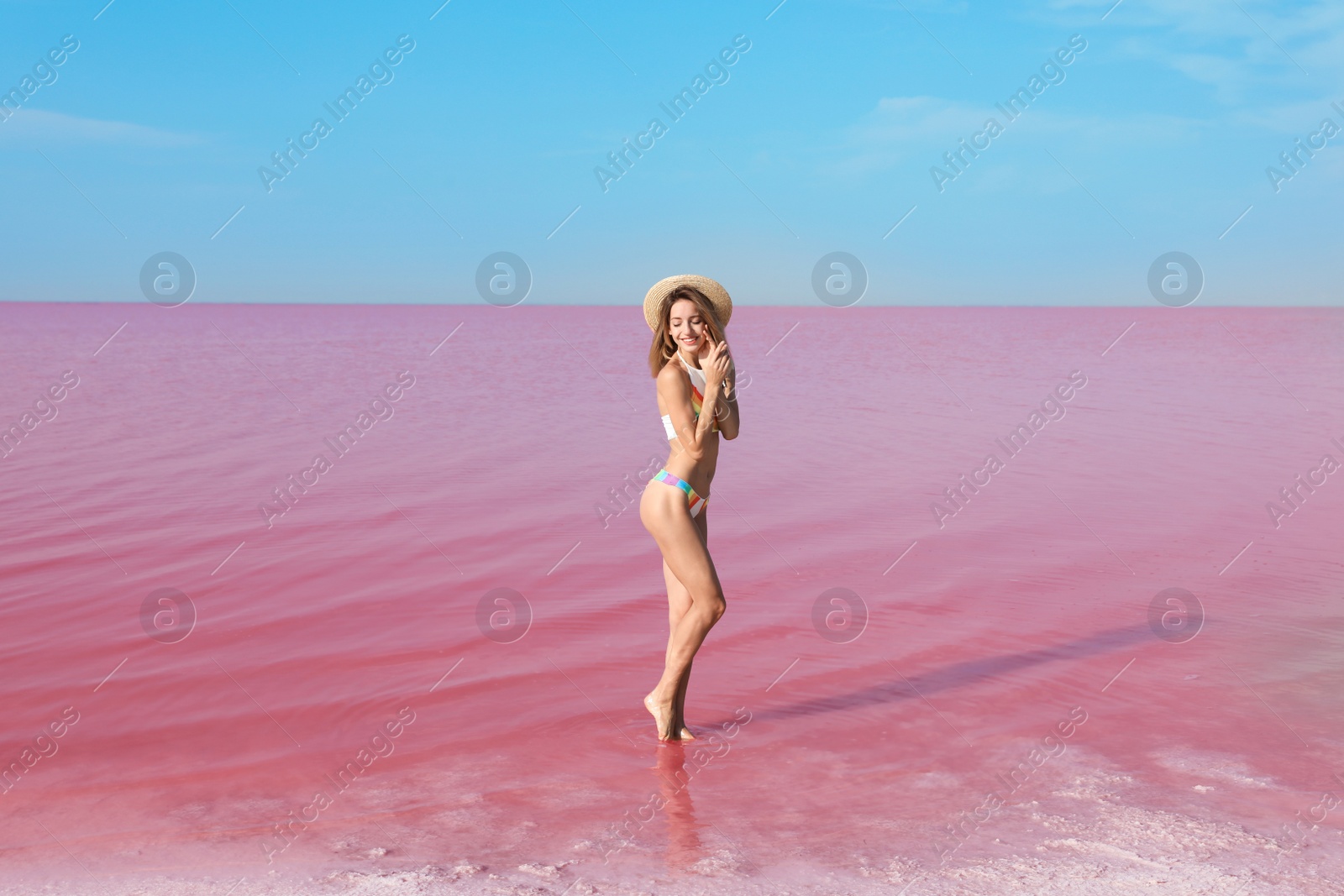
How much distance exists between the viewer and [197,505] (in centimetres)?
877

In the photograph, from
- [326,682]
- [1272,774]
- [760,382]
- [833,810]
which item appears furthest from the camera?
[760,382]

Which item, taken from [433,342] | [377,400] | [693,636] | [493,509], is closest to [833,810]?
[693,636]

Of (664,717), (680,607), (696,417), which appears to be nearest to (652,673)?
(664,717)

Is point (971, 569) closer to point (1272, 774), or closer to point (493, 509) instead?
point (1272, 774)

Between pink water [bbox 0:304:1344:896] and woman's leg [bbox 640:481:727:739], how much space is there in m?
0.48

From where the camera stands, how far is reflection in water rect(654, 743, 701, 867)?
11.7 feet

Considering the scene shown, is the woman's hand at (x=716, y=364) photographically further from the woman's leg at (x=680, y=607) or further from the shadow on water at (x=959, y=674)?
the shadow on water at (x=959, y=674)

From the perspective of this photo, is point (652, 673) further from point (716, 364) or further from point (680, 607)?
point (716, 364)

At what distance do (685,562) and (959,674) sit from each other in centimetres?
182

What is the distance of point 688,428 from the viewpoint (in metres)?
4.23

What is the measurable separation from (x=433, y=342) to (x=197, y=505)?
2723cm

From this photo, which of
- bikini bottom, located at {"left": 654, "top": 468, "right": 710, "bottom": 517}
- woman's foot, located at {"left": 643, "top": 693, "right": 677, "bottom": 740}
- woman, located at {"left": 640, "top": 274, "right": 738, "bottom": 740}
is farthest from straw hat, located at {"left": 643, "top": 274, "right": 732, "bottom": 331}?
woman's foot, located at {"left": 643, "top": 693, "right": 677, "bottom": 740}

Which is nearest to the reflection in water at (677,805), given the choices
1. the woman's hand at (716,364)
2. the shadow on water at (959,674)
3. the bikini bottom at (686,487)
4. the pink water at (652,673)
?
the pink water at (652,673)

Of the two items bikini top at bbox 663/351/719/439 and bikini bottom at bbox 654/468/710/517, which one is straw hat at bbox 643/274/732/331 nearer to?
bikini top at bbox 663/351/719/439
